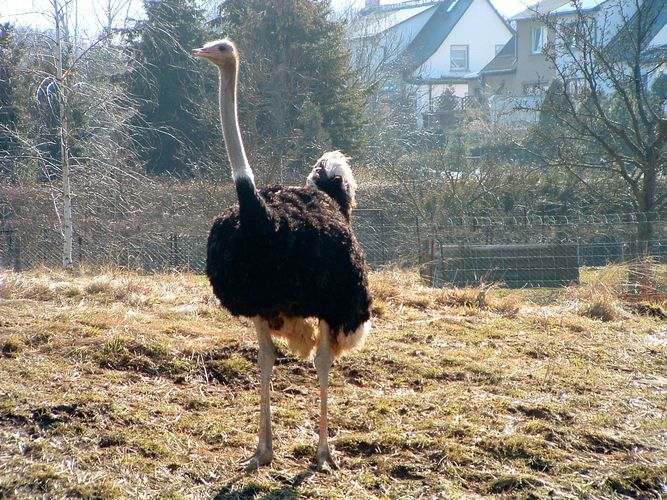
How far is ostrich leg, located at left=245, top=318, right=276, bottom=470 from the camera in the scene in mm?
4336

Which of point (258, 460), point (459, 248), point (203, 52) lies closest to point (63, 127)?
point (459, 248)

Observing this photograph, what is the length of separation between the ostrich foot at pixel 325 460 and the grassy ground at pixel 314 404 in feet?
0.21

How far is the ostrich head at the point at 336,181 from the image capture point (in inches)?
225

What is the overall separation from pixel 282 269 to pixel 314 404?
54.2 inches

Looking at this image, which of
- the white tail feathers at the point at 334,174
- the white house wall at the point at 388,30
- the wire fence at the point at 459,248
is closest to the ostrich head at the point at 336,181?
the white tail feathers at the point at 334,174

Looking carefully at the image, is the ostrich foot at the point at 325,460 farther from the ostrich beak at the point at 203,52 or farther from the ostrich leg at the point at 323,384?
the ostrich beak at the point at 203,52

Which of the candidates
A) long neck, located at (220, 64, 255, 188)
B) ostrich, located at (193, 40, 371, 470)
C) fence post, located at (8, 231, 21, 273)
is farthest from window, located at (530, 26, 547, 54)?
ostrich, located at (193, 40, 371, 470)

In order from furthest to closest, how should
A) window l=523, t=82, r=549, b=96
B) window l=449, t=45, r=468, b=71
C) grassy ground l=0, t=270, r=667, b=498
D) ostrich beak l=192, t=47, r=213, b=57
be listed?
window l=449, t=45, r=468, b=71, window l=523, t=82, r=549, b=96, ostrich beak l=192, t=47, r=213, b=57, grassy ground l=0, t=270, r=667, b=498

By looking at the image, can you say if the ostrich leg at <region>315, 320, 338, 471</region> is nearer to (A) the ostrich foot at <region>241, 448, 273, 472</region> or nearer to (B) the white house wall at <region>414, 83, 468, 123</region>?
(A) the ostrich foot at <region>241, 448, 273, 472</region>

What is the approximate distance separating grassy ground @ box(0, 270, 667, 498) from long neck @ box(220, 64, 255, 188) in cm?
146

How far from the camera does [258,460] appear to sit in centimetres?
431

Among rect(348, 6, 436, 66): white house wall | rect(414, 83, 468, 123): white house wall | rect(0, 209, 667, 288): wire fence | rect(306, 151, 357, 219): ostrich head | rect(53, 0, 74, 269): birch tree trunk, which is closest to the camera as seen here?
rect(306, 151, 357, 219): ostrich head

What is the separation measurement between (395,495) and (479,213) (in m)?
12.9

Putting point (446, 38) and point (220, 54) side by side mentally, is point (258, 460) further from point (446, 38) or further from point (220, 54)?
point (446, 38)
